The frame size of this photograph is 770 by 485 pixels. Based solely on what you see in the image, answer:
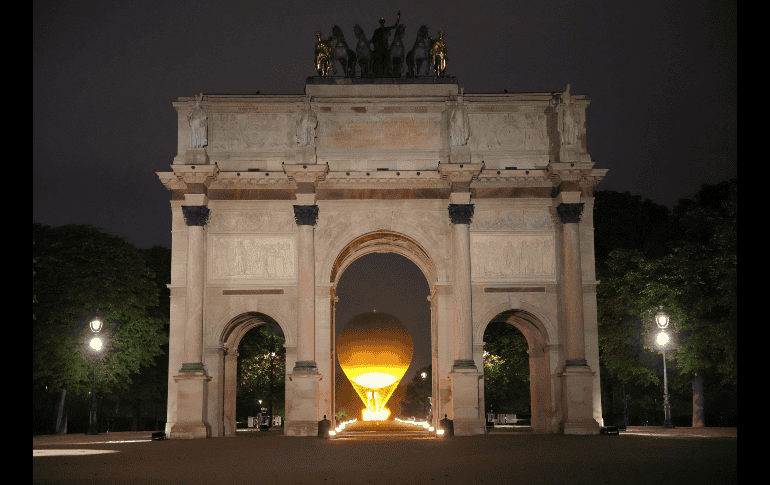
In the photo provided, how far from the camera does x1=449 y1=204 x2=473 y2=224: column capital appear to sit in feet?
124

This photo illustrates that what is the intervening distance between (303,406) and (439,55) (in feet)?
61.9

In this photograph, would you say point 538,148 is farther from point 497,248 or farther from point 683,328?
point 683,328

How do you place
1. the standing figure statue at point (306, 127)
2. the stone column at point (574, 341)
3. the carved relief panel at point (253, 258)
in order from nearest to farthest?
the stone column at point (574, 341)
the standing figure statue at point (306, 127)
the carved relief panel at point (253, 258)

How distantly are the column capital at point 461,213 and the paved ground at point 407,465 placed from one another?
1415cm

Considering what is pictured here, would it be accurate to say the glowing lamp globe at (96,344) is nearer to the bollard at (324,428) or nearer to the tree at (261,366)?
the bollard at (324,428)

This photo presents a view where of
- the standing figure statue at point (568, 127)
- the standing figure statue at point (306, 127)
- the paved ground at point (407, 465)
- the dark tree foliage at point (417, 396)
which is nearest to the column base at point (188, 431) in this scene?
the paved ground at point (407, 465)

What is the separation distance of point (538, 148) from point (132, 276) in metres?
26.6

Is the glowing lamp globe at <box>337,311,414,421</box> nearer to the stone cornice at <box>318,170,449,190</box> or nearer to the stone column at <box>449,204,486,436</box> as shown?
the stone column at <box>449,204,486,436</box>

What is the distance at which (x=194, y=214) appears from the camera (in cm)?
3766

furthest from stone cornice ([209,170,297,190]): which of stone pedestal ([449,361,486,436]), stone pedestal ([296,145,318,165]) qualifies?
stone pedestal ([449,361,486,436])

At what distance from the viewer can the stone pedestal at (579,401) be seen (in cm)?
3556

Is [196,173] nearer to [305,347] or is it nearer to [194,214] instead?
[194,214]

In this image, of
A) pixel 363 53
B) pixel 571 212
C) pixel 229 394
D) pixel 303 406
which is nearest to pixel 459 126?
pixel 363 53
